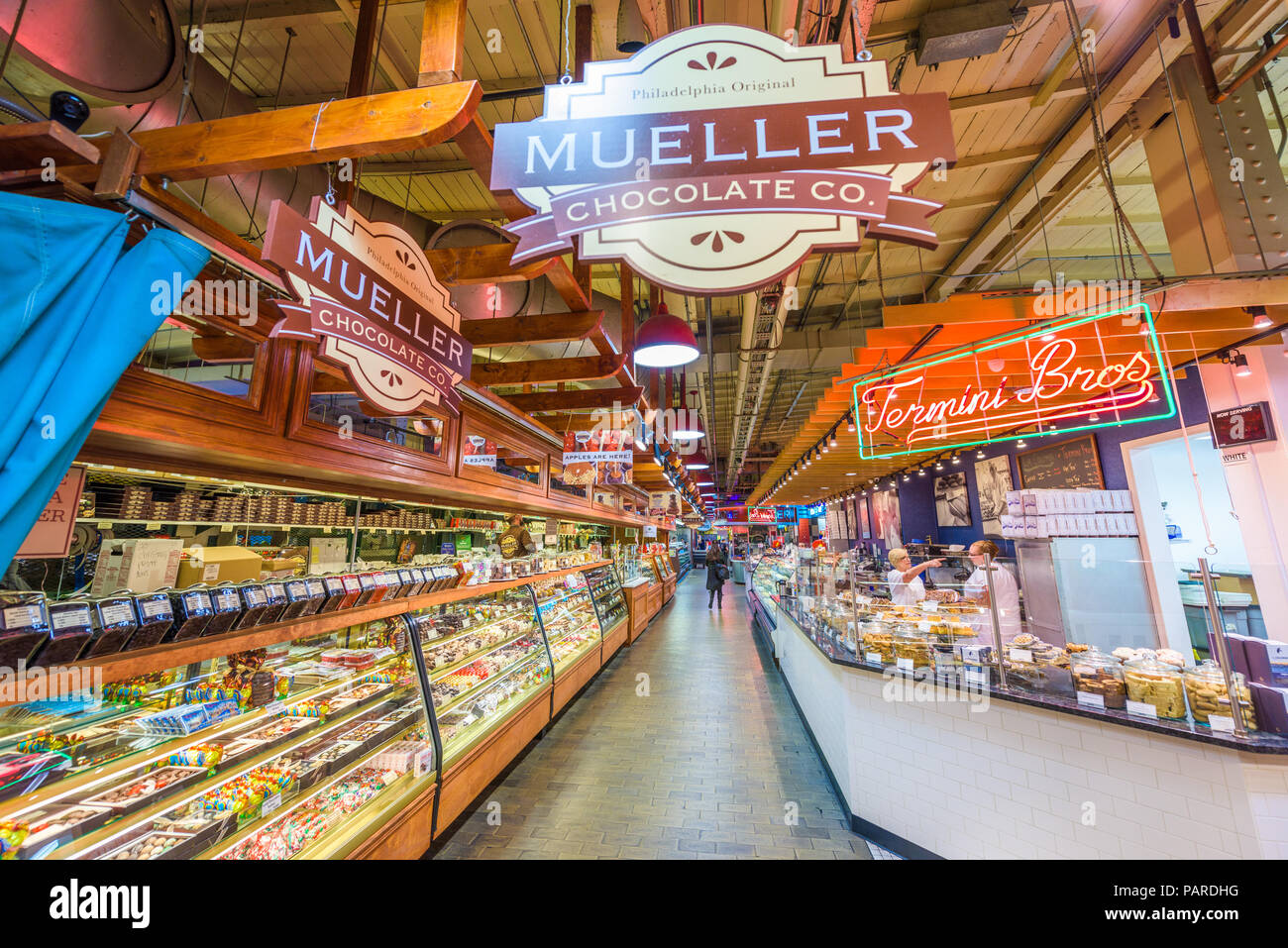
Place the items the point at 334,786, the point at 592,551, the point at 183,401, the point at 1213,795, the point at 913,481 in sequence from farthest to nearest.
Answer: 1. the point at 913,481
2. the point at 592,551
3. the point at 334,786
4. the point at 1213,795
5. the point at 183,401

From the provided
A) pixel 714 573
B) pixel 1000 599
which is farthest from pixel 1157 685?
pixel 714 573

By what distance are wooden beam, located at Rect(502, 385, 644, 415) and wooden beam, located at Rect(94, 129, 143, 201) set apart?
3.06 meters

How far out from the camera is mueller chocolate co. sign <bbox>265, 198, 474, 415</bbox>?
1.52m

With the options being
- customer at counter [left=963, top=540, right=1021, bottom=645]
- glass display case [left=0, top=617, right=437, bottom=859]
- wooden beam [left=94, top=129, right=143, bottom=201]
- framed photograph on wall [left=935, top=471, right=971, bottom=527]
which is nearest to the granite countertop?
customer at counter [left=963, top=540, right=1021, bottom=645]

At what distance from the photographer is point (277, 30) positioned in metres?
3.29

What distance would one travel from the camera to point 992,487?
8.09 meters

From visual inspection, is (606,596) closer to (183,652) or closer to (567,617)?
(567,617)

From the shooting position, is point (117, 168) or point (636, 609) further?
point (636, 609)

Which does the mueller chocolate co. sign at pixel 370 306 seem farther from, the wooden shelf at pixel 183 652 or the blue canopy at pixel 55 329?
Result: the wooden shelf at pixel 183 652

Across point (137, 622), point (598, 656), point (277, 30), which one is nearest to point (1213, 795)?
point (137, 622)

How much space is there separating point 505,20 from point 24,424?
12.9 ft

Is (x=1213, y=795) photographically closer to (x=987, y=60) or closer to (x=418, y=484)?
(x=418, y=484)

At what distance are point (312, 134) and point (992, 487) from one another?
32.6ft

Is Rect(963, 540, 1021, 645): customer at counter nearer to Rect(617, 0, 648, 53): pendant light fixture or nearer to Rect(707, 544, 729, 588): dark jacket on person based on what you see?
Rect(617, 0, 648, 53): pendant light fixture
